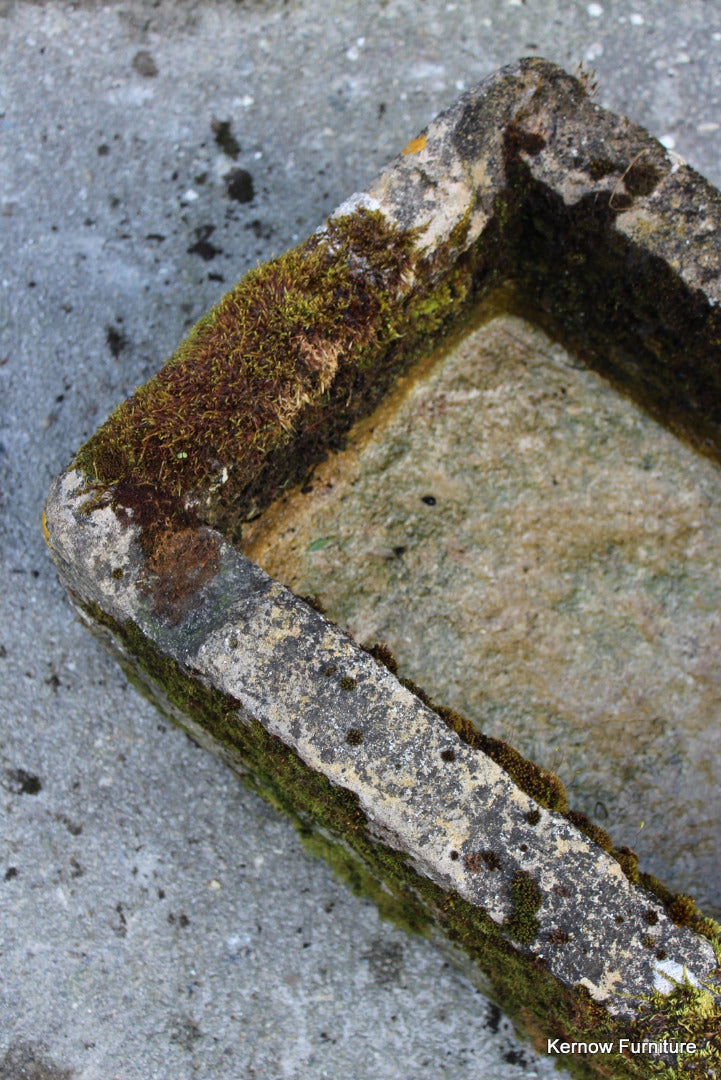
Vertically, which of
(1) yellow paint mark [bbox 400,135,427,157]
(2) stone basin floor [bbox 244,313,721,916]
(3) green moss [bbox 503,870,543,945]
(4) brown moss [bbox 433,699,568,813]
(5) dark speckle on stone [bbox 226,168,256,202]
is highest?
(1) yellow paint mark [bbox 400,135,427,157]

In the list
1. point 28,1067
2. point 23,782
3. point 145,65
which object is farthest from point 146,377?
point 28,1067

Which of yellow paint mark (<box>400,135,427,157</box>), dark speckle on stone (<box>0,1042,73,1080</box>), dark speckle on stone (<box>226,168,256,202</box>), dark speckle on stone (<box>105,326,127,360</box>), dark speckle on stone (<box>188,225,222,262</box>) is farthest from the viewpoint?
dark speckle on stone (<box>226,168,256,202</box>)

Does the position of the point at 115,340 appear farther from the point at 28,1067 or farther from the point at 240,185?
the point at 28,1067

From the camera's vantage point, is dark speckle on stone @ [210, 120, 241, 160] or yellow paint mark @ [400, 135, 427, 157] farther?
dark speckle on stone @ [210, 120, 241, 160]

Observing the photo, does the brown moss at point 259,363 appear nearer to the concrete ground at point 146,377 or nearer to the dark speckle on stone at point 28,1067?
the concrete ground at point 146,377

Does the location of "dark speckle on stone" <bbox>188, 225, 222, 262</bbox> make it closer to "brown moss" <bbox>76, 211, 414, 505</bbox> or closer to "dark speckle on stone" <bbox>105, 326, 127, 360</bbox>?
"dark speckle on stone" <bbox>105, 326, 127, 360</bbox>

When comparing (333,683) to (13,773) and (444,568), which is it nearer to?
(444,568)

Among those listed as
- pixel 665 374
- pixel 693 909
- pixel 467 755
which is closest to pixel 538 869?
pixel 467 755

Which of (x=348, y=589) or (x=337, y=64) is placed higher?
(x=337, y=64)

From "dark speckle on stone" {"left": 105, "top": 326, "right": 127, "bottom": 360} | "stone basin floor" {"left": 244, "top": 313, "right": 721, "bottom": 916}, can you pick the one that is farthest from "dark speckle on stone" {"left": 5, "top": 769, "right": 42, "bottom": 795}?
"dark speckle on stone" {"left": 105, "top": 326, "right": 127, "bottom": 360}
